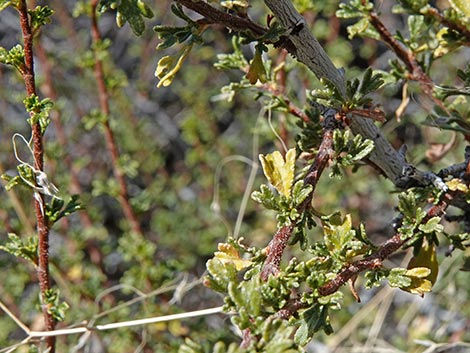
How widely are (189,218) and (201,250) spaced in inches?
9.8

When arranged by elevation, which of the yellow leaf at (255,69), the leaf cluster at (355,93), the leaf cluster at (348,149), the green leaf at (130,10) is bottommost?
the leaf cluster at (348,149)

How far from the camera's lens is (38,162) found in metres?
1.22

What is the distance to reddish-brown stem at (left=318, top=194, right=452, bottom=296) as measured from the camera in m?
1.07

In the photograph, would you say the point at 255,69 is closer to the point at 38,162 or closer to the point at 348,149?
the point at 348,149

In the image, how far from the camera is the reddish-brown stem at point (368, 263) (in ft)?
3.50

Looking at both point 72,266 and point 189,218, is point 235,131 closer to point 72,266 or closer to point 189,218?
point 189,218

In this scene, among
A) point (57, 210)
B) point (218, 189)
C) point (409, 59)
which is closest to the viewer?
point (57, 210)

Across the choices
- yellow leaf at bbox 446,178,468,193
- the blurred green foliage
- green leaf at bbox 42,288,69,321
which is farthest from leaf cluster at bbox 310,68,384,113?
green leaf at bbox 42,288,69,321

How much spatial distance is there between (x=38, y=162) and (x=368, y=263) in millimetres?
647

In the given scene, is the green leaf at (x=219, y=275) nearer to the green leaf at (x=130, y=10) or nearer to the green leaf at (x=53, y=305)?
the green leaf at (x=130, y=10)

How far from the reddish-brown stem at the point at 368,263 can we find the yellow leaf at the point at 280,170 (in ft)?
0.56

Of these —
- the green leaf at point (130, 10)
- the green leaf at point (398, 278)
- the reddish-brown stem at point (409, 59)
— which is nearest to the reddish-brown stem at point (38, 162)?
the green leaf at point (130, 10)

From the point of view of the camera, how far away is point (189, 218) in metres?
2.93

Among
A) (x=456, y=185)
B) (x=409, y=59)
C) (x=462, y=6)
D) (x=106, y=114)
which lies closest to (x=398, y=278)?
(x=456, y=185)
